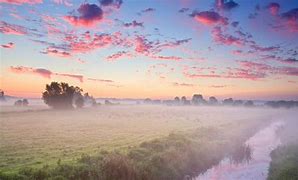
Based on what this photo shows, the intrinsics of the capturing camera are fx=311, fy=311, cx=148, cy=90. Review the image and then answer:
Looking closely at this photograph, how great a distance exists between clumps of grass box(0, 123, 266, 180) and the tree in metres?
80.1

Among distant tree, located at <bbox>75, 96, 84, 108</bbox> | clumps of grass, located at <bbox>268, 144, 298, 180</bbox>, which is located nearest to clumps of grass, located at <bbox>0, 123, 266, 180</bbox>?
clumps of grass, located at <bbox>268, 144, 298, 180</bbox>

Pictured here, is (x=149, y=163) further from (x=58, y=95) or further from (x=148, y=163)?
(x=58, y=95)

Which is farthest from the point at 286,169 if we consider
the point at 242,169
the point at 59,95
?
the point at 59,95

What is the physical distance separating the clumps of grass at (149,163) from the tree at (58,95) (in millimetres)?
80065

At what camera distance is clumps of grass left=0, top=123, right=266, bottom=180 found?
21078 mm

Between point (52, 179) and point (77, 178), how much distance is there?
1.76 metres

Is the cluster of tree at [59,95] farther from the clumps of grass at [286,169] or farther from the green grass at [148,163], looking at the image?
the clumps of grass at [286,169]

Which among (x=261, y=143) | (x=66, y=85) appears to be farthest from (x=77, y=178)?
(x=66, y=85)

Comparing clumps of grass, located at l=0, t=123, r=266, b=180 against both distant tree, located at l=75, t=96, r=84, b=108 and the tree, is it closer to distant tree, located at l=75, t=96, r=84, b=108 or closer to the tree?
the tree

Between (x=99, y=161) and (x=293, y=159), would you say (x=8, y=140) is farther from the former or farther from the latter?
(x=293, y=159)

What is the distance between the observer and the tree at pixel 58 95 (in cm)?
10939

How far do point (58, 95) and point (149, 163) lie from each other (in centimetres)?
9127

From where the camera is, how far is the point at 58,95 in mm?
111250

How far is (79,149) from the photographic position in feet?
108
